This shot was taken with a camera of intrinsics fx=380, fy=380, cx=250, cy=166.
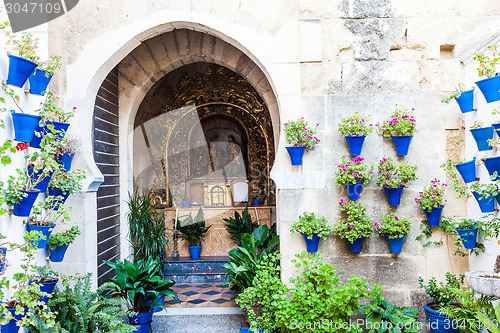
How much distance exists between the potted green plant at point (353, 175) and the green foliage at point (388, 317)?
1040 mm

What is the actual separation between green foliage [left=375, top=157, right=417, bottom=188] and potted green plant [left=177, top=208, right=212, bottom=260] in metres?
3.76

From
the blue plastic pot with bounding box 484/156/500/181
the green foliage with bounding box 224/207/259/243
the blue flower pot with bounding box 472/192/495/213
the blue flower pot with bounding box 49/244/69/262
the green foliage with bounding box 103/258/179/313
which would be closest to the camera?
the blue plastic pot with bounding box 484/156/500/181

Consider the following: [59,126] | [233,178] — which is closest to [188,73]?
[233,178]

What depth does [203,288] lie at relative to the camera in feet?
19.2

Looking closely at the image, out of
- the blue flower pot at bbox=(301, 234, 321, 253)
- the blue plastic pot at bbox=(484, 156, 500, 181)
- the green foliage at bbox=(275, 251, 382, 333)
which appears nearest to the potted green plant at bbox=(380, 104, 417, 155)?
the blue plastic pot at bbox=(484, 156, 500, 181)

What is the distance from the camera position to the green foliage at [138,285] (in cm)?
388

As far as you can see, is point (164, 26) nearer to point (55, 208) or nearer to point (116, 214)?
point (55, 208)

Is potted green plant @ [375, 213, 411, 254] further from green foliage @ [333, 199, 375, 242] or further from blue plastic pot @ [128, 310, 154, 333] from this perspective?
blue plastic pot @ [128, 310, 154, 333]

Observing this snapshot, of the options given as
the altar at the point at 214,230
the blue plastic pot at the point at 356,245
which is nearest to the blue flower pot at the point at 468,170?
the blue plastic pot at the point at 356,245

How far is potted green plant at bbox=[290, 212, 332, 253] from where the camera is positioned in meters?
3.63

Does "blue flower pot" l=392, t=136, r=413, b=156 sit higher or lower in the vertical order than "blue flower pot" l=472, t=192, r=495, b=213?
higher

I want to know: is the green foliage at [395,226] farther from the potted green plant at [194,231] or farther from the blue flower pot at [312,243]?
the potted green plant at [194,231]

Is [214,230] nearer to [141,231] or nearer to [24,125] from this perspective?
[141,231]

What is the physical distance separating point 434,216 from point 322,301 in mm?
1377
